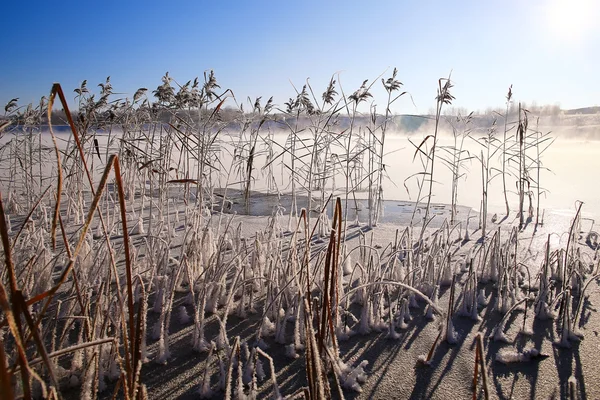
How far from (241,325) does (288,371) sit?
56cm

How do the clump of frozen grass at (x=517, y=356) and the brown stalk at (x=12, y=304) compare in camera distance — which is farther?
the clump of frozen grass at (x=517, y=356)

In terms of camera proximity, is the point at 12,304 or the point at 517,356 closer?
the point at 12,304

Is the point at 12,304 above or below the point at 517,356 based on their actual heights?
above

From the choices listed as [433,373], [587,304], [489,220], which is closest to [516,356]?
[433,373]

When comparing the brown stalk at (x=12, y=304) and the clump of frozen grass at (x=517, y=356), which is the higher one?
the brown stalk at (x=12, y=304)

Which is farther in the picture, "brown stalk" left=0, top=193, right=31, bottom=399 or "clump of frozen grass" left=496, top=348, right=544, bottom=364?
"clump of frozen grass" left=496, top=348, right=544, bottom=364

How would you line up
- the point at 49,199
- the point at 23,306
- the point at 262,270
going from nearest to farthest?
the point at 23,306, the point at 262,270, the point at 49,199

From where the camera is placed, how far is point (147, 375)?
1.94 m

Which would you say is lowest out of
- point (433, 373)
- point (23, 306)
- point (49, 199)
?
point (433, 373)

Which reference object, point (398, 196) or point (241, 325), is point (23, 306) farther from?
point (398, 196)

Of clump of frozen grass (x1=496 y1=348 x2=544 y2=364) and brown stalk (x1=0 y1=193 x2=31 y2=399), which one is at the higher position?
brown stalk (x1=0 y1=193 x2=31 y2=399)

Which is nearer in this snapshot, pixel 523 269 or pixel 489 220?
pixel 523 269

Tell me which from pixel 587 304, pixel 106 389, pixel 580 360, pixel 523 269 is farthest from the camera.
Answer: pixel 523 269

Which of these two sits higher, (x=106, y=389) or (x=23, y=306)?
(x=23, y=306)
